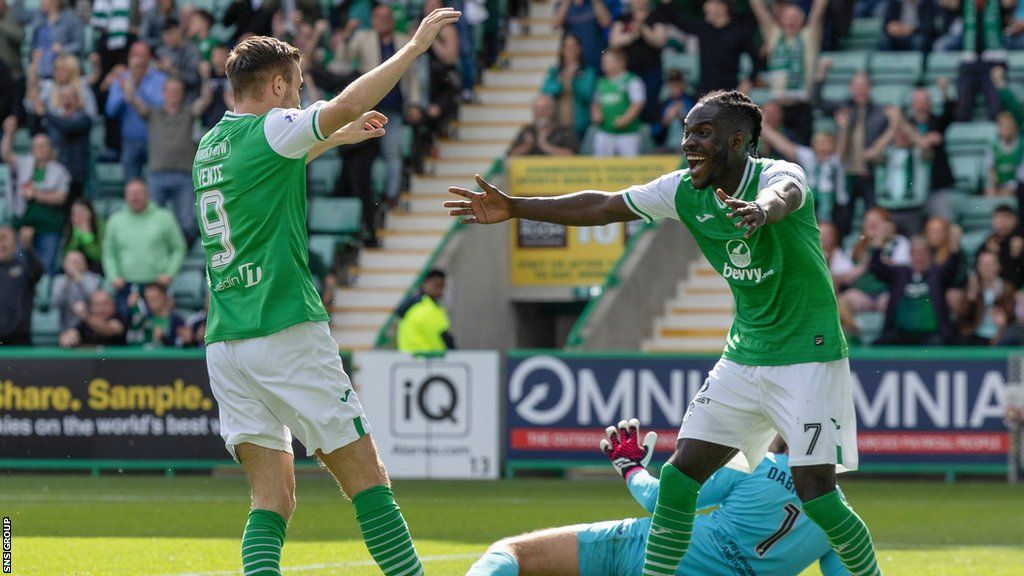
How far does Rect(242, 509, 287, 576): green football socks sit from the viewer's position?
659 centimetres

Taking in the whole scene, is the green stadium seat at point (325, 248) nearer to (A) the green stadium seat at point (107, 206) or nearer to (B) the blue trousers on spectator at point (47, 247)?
(A) the green stadium seat at point (107, 206)

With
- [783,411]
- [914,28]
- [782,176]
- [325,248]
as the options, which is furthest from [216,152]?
[914,28]

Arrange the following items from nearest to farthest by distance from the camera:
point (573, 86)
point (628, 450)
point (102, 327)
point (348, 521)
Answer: point (628, 450)
point (348, 521)
point (102, 327)
point (573, 86)

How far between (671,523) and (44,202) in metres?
14.5

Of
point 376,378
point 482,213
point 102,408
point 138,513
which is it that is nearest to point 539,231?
point 376,378

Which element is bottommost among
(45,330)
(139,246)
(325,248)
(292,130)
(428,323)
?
(45,330)

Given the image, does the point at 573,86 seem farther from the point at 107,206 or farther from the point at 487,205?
the point at 487,205

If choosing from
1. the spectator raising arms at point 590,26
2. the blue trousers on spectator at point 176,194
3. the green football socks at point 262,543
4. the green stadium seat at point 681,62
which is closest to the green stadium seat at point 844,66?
the green stadium seat at point 681,62

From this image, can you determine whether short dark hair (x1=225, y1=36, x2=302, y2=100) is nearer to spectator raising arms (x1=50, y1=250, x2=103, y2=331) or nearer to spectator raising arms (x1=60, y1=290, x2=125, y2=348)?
spectator raising arms (x1=60, y1=290, x2=125, y2=348)

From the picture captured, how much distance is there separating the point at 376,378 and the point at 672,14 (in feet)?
21.1

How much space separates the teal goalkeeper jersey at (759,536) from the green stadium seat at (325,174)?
1308 cm

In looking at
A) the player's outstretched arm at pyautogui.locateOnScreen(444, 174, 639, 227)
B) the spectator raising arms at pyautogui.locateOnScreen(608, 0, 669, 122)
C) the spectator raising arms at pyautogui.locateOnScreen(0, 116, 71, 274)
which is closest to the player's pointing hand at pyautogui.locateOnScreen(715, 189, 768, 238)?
the player's outstretched arm at pyautogui.locateOnScreen(444, 174, 639, 227)

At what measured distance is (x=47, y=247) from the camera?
20234 millimetres

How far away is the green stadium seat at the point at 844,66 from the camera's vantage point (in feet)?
65.1
